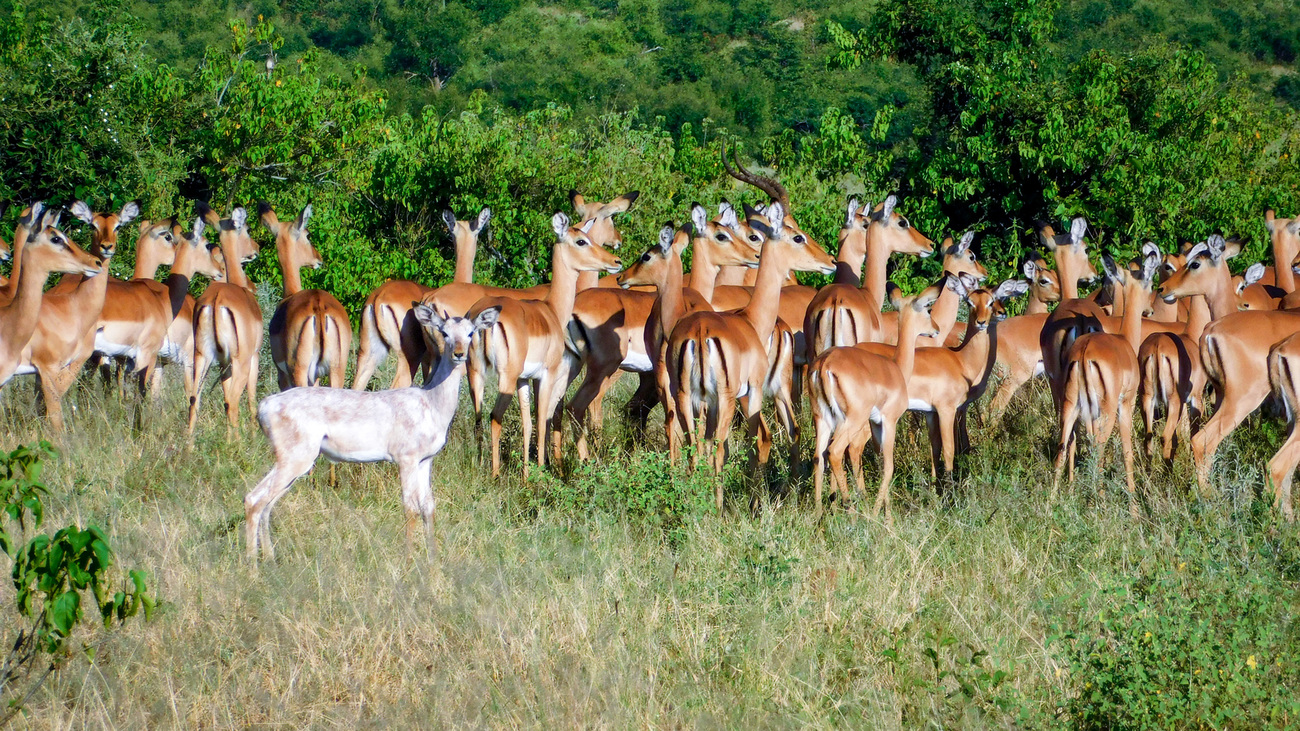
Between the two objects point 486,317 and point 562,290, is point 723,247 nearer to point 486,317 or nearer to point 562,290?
point 562,290

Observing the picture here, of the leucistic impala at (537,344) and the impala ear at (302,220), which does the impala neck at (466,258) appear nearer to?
the impala ear at (302,220)

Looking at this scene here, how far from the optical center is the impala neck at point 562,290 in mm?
8227

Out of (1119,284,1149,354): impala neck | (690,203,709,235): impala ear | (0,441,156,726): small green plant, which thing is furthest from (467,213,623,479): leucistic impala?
(0,441,156,726): small green plant

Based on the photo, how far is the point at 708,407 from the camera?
736 centimetres

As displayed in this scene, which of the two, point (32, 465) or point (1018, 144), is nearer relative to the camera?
point (32, 465)

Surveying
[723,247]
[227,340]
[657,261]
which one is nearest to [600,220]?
[723,247]

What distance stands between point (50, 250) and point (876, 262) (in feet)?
18.0

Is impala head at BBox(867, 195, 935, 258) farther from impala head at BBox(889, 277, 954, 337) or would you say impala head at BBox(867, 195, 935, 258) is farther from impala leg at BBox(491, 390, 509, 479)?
impala leg at BBox(491, 390, 509, 479)

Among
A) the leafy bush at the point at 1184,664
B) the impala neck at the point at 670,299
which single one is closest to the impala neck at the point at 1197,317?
the impala neck at the point at 670,299

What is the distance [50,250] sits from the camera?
756 cm

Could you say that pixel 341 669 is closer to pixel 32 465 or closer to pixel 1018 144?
pixel 32 465

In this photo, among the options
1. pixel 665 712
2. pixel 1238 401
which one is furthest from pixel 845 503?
pixel 665 712

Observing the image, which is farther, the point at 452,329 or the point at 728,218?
the point at 728,218

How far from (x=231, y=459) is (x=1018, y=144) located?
26.6ft
